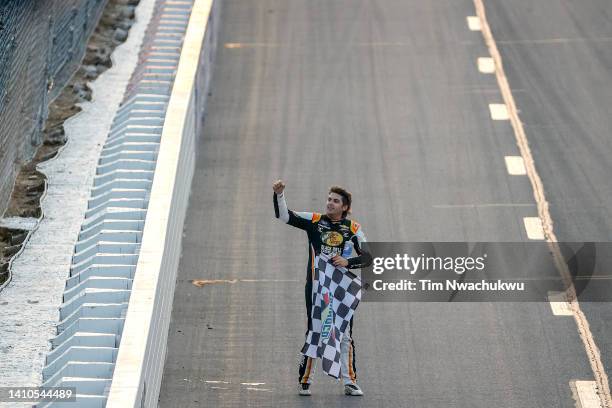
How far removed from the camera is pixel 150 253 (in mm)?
12531

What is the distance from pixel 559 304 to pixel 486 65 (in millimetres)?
6976

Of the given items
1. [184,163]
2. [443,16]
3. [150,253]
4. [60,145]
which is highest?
[150,253]

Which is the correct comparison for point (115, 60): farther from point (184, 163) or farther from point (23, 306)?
point (23, 306)

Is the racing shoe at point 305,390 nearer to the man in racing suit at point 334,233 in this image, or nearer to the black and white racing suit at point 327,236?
the man in racing suit at point 334,233

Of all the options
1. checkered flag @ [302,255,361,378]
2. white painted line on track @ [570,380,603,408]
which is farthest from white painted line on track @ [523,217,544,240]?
checkered flag @ [302,255,361,378]

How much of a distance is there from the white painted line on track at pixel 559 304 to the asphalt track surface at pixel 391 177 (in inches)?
3.8

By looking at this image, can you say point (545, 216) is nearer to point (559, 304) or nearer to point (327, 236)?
point (559, 304)

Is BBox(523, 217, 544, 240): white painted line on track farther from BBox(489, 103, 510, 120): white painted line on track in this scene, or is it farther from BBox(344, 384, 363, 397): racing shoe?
BBox(344, 384, 363, 397): racing shoe

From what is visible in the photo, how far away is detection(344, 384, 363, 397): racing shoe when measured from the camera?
12375mm

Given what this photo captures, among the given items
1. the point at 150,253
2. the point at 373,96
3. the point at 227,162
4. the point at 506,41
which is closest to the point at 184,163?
the point at 227,162

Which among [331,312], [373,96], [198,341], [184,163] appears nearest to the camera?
[331,312]

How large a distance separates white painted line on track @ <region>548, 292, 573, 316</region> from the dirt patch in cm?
504

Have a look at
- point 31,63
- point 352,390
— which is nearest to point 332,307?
point 352,390

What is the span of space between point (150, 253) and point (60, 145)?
17.9 feet
